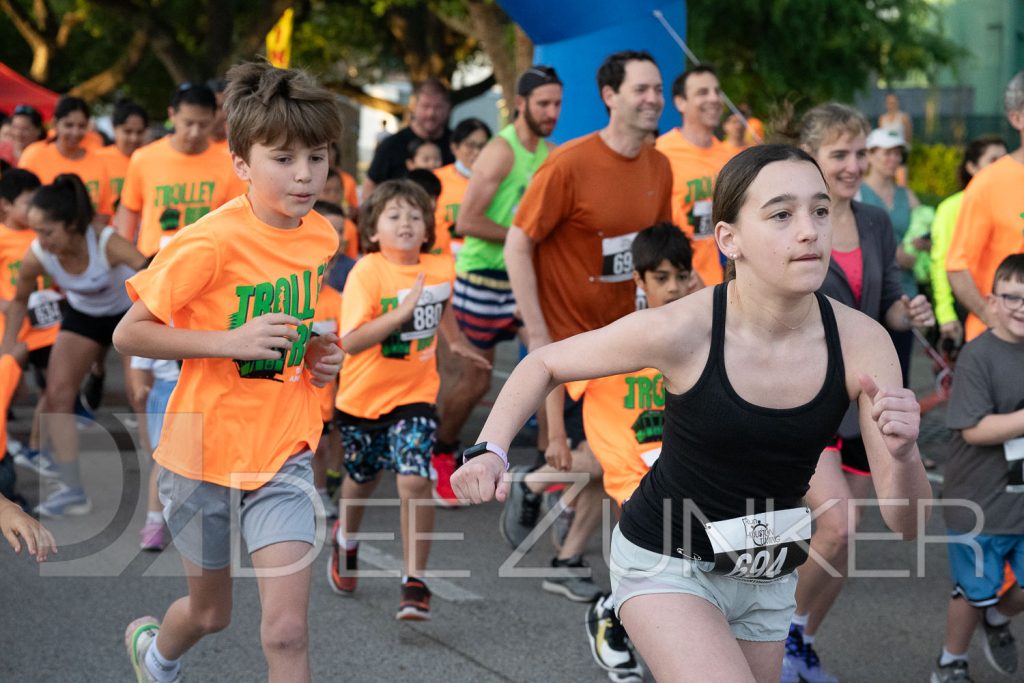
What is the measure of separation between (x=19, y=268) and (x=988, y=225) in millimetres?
5016

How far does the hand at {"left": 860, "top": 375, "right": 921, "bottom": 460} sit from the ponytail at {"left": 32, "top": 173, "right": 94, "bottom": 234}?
4.92 meters

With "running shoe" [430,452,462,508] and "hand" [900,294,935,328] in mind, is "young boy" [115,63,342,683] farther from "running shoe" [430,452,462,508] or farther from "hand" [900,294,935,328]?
"running shoe" [430,452,462,508]

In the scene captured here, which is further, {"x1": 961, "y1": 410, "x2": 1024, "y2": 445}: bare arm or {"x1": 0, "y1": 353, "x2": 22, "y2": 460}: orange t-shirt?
{"x1": 0, "y1": 353, "x2": 22, "y2": 460}: orange t-shirt

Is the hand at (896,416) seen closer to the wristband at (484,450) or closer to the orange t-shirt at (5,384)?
the wristband at (484,450)

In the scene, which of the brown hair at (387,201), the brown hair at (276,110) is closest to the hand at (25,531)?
the brown hair at (276,110)

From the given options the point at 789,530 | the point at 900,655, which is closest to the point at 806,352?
the point at 789,530

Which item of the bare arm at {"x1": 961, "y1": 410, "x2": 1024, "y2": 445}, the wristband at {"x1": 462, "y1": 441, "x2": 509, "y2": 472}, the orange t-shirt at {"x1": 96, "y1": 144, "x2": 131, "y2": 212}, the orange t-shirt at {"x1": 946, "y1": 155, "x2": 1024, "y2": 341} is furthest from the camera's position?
the orange t-shirt at {"x1": 96, "y1": 144, "x2": 131, "y2": 212}

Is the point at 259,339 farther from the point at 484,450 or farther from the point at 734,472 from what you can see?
the point at 734,472

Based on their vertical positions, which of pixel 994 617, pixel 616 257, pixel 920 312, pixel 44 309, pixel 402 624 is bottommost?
pixel 402 624

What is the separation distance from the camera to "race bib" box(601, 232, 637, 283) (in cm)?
579

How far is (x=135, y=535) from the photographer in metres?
6.97

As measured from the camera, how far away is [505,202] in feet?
25.8

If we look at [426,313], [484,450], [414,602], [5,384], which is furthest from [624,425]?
[484,450]

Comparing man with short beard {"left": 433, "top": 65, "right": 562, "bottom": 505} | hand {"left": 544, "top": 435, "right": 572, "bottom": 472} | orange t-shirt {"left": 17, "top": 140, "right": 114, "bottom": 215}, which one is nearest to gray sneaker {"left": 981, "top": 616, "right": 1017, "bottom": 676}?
hand {"left": 544, "top": 435, "right": 572, "bottom": 472}
